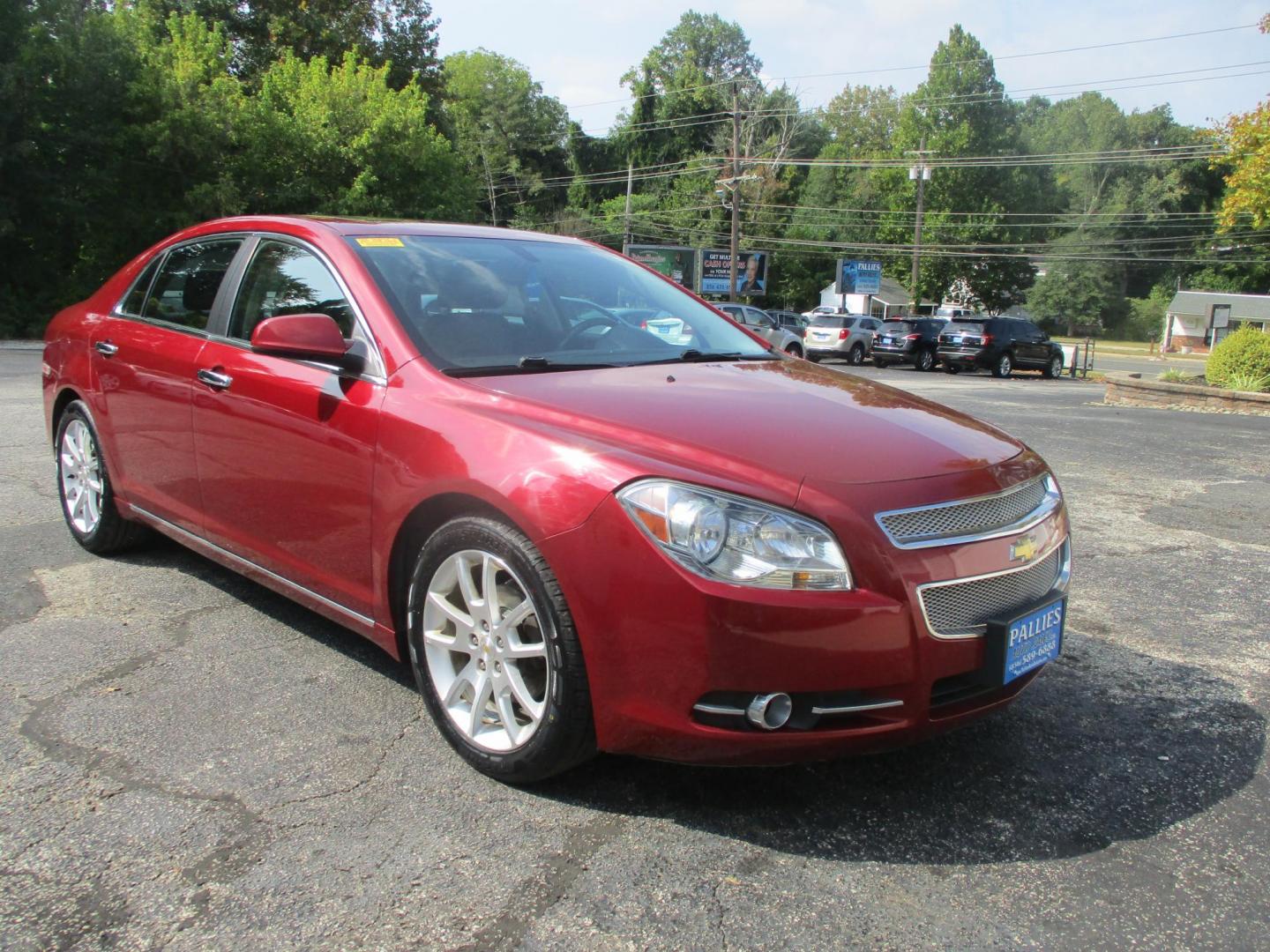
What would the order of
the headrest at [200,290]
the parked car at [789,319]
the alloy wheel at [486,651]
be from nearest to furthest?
the alloy wheel at [486,651] < the headrest at [200,290] < the parked car at [789,319]

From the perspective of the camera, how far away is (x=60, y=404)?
512cm

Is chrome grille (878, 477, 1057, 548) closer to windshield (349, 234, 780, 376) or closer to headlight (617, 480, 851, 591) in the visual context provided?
headlight (617, 480, 851, 591)

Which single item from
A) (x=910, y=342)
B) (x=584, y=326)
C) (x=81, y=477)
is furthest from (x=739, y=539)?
(x=910, y=342)

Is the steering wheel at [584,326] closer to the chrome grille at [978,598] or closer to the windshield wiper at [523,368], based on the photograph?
the windshield wiper at [523,368]

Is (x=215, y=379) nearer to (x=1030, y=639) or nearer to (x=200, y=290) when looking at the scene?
(x=200, y=290)

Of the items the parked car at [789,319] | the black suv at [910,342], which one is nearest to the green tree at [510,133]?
the parked car at [789,319]

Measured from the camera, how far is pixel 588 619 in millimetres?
2521

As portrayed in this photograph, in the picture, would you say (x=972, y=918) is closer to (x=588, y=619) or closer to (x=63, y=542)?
(x=588, y=619)

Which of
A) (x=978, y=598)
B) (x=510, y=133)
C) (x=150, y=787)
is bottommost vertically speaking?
(x=150, y=787)

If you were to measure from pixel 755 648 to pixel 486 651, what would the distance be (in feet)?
2.72

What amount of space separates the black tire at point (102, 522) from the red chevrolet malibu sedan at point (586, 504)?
2.50 feet

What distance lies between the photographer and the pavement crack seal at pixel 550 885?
2.16 m

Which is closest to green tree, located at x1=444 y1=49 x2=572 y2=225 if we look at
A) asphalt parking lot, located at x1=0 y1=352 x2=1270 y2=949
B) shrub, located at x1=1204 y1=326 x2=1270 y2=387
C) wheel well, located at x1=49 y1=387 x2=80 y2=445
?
shrub, located at x1=1204 y1=326 x2=1270 y2=387

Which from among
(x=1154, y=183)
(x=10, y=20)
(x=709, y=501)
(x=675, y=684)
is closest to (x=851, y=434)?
(x=709, y=501)
